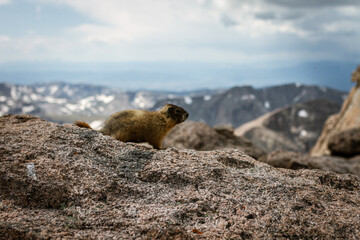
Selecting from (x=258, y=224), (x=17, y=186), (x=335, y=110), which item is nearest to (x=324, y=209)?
(x=258, y=224)

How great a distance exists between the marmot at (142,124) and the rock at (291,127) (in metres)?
105

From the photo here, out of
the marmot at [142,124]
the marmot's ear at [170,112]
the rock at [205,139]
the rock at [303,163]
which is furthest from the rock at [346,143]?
the marmot's ear at [170,112]

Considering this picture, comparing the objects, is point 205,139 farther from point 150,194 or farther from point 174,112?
point 150,194

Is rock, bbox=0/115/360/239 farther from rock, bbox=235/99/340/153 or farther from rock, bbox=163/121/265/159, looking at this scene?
rock, bbox=235/99/340/153

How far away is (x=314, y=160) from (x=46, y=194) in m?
20.5

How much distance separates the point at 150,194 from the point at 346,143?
93.7 ft

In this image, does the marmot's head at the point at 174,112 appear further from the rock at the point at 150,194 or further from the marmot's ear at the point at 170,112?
the rock at the point at 150,194

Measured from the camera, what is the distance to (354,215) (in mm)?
6824

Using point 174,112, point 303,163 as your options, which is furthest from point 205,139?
point 174,112

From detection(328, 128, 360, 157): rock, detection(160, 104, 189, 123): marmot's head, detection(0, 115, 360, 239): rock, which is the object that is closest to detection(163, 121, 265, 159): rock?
detection(328, 128, 360, 157): rock

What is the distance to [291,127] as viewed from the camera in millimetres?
144375

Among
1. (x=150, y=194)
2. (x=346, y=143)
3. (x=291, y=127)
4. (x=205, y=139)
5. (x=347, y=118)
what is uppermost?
(x=150, y=194)

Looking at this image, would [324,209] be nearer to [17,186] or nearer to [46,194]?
[46,194]

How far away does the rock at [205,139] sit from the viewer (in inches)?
957
